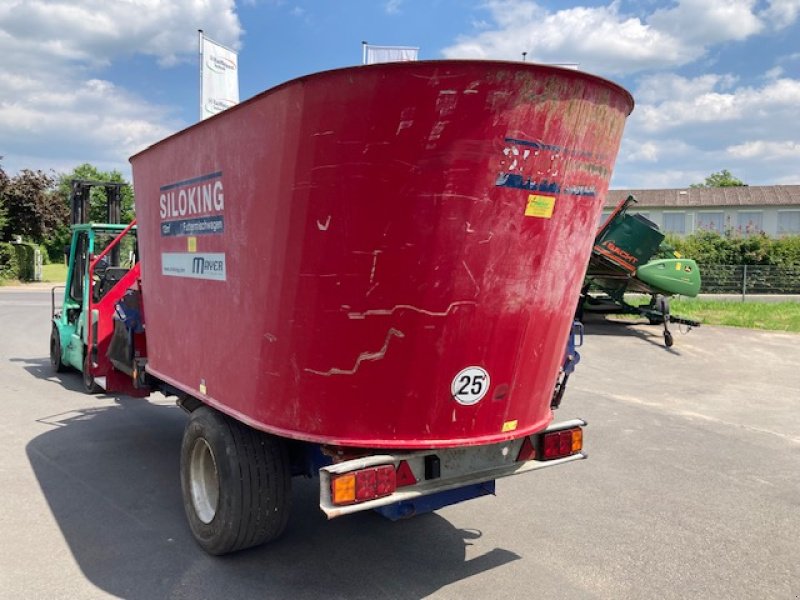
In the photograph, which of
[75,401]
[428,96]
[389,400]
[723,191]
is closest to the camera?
[428,96]

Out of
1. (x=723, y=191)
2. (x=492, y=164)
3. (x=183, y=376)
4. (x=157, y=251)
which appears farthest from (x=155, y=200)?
(x=723, y=191)

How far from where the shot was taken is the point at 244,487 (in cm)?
385

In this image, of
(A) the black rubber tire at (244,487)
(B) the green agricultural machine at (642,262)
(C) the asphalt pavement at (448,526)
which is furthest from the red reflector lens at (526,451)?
(B) the green agricultural machine at (642,262)

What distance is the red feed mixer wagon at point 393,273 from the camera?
3.18 meters

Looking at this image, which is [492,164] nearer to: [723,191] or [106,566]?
[106,566]

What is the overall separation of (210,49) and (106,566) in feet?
24.6

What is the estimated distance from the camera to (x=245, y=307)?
12.3ft

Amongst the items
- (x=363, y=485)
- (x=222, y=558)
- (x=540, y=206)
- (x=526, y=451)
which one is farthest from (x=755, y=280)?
(x=363, y=485)

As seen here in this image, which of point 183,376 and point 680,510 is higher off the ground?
point 183,376

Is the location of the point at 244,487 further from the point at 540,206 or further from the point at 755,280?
the point at 755,280

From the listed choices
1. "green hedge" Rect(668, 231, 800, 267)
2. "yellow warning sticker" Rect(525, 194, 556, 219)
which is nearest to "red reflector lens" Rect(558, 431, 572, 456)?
"yellow warning sticker" Rect(525, 194, 556, 219)

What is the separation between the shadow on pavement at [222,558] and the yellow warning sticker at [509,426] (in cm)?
99

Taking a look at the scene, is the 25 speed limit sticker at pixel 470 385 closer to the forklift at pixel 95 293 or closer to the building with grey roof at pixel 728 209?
the forklift at pixel 95 293

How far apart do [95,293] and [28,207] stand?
31.3 m
